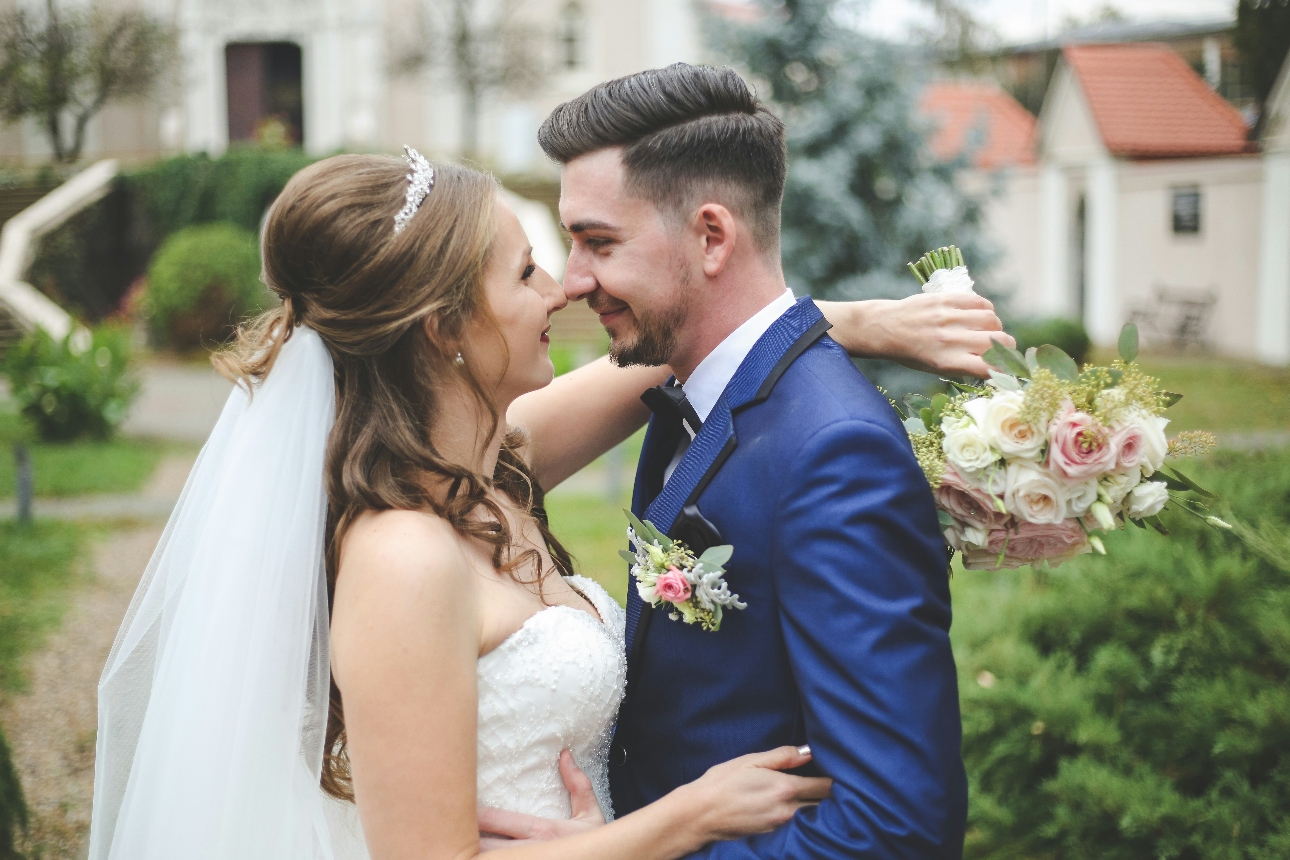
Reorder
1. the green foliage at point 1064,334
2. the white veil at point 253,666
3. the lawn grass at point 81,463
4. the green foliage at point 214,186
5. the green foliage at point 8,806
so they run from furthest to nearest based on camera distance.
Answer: the green foliage at point 214,186
the green foliage at point 1064,334
the lawn grass at point 81,463
the green foliage at point 8,806
the white veil at point 253,666

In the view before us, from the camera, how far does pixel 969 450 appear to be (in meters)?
2.17

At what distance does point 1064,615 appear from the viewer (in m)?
4.78

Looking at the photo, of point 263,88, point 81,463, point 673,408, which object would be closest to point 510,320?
point 673,408

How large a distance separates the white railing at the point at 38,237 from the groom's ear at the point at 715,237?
1598 centimetres

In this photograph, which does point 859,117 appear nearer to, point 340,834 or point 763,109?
point 763,109

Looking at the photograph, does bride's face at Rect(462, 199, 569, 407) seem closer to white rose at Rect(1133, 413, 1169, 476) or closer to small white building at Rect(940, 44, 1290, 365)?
white rose at Rect(1133, 413, 1169, 476)

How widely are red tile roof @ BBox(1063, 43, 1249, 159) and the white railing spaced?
1456 centimetres

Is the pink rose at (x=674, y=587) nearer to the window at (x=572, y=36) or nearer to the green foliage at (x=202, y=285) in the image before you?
the green foliage at (x=202, y=285)

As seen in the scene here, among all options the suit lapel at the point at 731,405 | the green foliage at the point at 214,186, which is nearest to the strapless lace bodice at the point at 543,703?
the suit lapel at the point at 731,405

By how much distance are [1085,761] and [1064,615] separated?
1.01 m

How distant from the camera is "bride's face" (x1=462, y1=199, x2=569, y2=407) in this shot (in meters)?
2.37

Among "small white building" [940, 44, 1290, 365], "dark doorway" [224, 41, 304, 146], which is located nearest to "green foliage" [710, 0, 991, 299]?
"small white building" [940, 44, 1290, 365]

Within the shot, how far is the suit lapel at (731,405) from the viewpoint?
2227mm

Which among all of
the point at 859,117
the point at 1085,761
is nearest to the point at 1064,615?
the point at 1085,761
